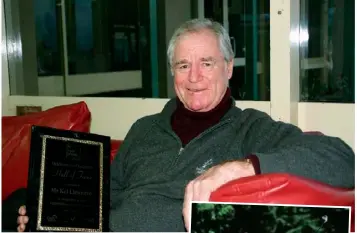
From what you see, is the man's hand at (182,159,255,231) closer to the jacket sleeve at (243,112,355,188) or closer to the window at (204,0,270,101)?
the jacket sleeve at (243,112,355,188)

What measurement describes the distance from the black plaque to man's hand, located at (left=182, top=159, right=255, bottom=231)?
1.22 feet

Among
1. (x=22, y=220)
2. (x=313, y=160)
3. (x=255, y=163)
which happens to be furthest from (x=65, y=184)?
(x=313, y=160)

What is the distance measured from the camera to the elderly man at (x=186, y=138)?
1.51 m

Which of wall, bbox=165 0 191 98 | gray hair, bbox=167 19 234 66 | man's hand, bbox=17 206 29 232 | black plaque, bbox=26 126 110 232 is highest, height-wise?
wall, bbox=165 0 191 98

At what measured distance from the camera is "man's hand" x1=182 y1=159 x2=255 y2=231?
1.13 m

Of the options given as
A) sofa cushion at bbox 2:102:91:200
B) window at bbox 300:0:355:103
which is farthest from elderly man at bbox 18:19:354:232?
window at bbox 300:0:355:103

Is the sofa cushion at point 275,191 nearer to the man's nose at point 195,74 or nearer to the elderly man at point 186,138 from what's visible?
the elderly man at point 186,138

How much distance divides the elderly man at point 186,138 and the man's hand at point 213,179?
179 mm

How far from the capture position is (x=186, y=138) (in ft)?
5.44

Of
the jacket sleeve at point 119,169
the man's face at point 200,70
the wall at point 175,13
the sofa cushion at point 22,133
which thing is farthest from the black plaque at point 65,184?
the wall at point 175,13

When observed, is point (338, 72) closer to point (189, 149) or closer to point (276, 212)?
point (189, 149)

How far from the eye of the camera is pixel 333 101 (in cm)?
194

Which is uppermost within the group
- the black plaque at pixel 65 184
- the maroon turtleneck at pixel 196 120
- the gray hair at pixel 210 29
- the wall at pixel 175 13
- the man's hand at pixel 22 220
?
the wall at pixel 175 13

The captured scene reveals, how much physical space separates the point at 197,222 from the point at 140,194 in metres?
0.77
